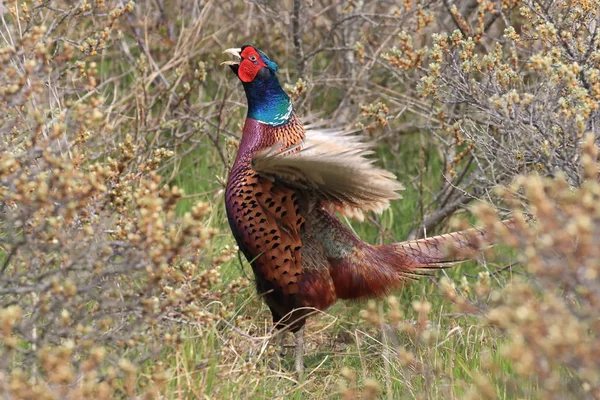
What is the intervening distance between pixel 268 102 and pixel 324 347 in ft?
3.85

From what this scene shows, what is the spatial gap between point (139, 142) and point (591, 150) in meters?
2.85

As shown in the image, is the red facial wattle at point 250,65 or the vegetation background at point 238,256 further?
the red facial wattle at point 250,65

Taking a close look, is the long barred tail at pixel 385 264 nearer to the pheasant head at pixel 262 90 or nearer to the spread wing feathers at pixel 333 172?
the spread wing feathers at pixel 333 172

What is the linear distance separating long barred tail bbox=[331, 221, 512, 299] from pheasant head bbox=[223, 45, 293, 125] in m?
0.66

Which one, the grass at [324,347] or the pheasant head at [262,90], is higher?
the pheasant head at [262,90]

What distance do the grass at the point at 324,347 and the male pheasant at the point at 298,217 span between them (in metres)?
0.18

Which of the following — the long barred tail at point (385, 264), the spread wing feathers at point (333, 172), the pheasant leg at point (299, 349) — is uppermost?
the spread wing feathers at point (333, 172)

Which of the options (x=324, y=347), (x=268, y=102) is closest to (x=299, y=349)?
(x=324, y=347)

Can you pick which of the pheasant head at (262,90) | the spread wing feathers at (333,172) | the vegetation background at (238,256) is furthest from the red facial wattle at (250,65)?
the vegetation background at (238,256)

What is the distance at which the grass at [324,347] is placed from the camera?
9.60 feet

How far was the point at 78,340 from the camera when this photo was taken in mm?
2551

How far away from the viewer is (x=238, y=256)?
4203mm

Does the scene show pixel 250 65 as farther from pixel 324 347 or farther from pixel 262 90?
pixel 324 347

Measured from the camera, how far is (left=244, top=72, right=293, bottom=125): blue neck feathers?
12.5ft
